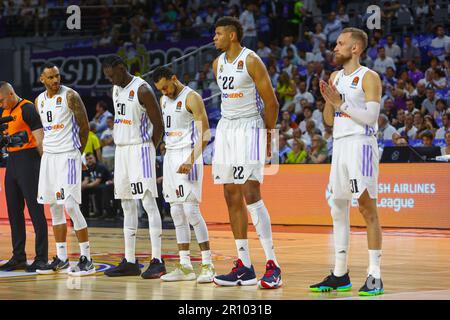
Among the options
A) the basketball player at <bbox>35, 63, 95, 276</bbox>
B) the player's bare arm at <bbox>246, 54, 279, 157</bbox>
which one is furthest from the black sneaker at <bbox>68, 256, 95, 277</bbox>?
the player's bare arm at <bbox>246, 54, 279, 157</bbox>

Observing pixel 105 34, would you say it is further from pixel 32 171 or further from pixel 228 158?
pixel 228 158

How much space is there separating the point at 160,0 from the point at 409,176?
48.8ft

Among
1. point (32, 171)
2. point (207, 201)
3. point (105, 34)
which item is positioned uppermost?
point (105, 34)

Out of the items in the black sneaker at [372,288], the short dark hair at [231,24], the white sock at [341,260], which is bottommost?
the black sneaker at [372,288]

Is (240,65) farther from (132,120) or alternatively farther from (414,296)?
(414,296)

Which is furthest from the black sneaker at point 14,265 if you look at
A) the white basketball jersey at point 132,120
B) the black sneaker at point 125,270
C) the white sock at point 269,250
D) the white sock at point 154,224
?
the white sock at point 269,250

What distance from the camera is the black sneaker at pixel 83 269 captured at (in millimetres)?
10328

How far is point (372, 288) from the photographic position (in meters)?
8.21

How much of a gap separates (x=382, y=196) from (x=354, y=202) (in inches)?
26.4

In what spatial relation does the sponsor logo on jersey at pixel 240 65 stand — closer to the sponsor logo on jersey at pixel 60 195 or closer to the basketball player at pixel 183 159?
the basketball player at pixel 183 159

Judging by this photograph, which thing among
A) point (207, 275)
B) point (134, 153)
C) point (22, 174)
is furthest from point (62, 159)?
point (207, 275)
